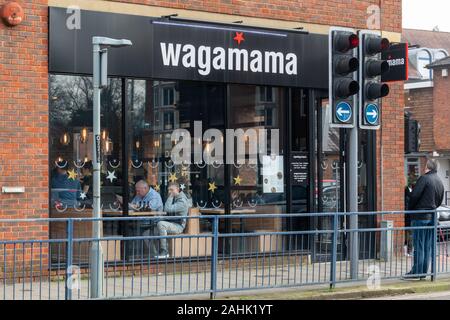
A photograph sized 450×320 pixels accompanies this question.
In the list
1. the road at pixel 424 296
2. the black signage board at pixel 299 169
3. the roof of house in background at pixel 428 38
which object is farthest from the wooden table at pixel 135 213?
the roof of house in background at pixel 428 38

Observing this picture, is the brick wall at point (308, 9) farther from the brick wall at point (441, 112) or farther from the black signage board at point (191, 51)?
the brick wall at point (441, 112)

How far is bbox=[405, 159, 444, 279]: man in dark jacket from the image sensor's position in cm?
1287

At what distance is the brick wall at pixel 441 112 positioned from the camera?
1549 inches

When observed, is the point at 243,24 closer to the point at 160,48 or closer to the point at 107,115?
the point at 160,48

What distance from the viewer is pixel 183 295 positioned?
35.9ft

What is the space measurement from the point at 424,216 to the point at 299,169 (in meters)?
2.79

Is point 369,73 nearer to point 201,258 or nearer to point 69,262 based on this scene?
point 201,258

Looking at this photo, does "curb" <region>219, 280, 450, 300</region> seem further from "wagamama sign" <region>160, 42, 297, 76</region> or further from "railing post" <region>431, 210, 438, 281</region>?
"wagamama sign" <region>160, 42, 297, 76</region>

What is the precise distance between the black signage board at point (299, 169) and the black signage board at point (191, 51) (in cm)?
128

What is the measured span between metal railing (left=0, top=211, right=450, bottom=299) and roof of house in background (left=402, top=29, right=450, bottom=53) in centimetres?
5324

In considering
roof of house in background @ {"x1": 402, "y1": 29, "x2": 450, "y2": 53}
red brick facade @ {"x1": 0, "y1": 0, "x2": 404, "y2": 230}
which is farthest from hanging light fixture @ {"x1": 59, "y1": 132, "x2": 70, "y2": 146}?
roof of house in background @ {"x1": 402, "y1": 29, "x2": 450, "y2": 53}

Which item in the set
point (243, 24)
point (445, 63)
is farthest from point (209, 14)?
point (445, 63)

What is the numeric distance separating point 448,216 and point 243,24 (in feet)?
36.0

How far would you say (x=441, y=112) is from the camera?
39.5 metres
